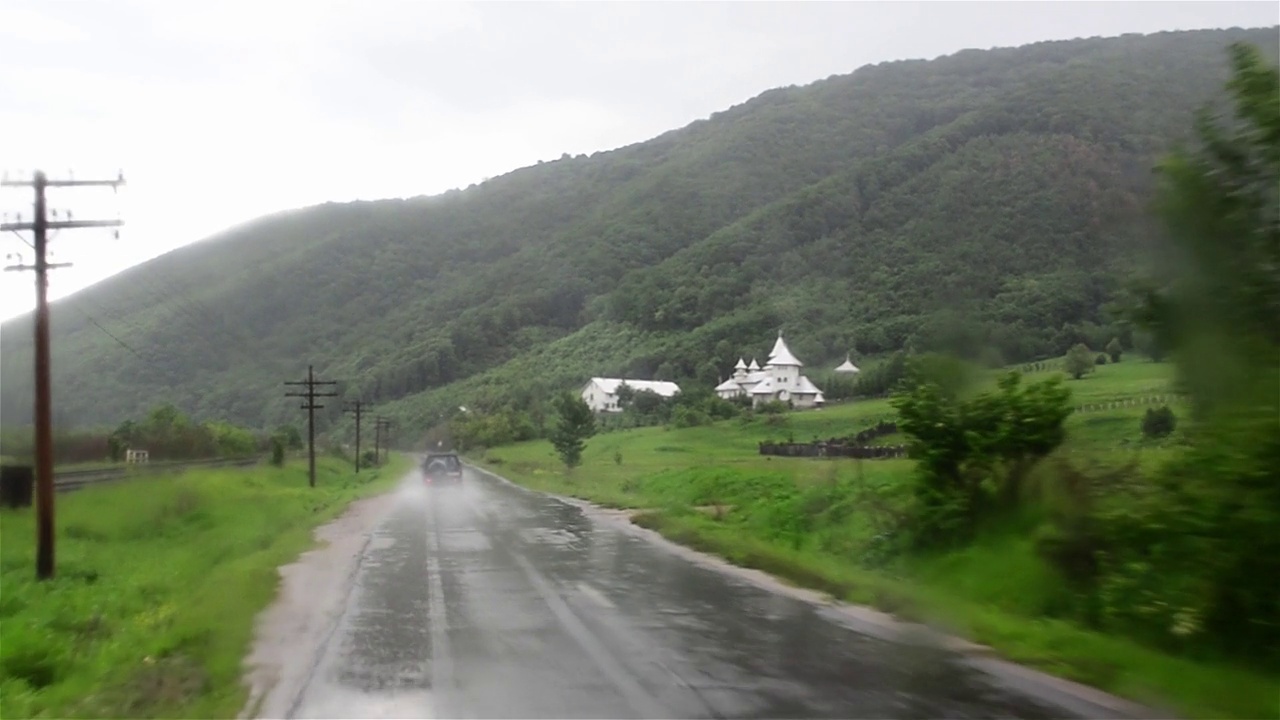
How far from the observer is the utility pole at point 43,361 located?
21.2 meters

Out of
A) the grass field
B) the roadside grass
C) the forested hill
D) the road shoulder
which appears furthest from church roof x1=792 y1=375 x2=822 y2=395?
the road shoulder

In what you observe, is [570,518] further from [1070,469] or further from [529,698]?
[529,698]

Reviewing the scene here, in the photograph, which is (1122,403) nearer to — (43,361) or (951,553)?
(951,553)

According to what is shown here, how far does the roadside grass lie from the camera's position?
30.1 ft

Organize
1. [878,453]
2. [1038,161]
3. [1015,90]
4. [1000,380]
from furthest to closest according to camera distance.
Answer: [1015,90], [1038,161], [878,453], [1000,380]

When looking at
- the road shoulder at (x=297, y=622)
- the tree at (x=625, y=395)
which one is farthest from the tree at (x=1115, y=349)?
the tree at (x=625, y=395)

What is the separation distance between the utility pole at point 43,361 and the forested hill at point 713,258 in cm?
210

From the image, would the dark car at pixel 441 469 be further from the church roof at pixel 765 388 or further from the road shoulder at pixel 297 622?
the road shoulder at pixel 297 622

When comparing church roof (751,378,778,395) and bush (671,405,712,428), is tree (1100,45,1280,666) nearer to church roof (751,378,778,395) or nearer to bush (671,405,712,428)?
church roof (751,378,778,395)

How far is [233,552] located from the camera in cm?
2288

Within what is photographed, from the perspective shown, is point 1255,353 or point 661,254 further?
point 661,254

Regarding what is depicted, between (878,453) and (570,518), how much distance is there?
9.84 metres

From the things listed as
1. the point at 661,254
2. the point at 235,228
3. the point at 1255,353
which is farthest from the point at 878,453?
the point at 235,228

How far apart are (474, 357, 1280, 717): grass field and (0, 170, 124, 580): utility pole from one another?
491 inches
